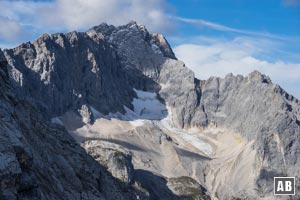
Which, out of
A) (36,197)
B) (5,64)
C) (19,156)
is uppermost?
(5,64)

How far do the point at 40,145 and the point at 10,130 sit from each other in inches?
670

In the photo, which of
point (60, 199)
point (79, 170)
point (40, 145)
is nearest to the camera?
point (60, 199)

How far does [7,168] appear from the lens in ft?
109

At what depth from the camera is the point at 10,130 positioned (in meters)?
38.0

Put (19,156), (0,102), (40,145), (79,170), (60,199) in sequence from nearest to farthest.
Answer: (19,156) < (0,102) < (60,199) < (40,145) < (79,170)

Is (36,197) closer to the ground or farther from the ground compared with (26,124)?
closer to the ground

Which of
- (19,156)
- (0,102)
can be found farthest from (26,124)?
(19,156)

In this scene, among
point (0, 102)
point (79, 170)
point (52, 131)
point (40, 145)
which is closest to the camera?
point (0, 102)

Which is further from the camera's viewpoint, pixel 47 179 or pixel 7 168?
pixel 47 179

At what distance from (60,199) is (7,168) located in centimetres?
1383

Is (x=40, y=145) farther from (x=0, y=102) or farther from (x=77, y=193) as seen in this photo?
(x=0, y=102)

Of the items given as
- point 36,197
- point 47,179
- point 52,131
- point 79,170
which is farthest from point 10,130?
point 52,131

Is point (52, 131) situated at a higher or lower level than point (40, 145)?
higher

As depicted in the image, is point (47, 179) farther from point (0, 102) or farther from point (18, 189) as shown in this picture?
point (18, 189)
